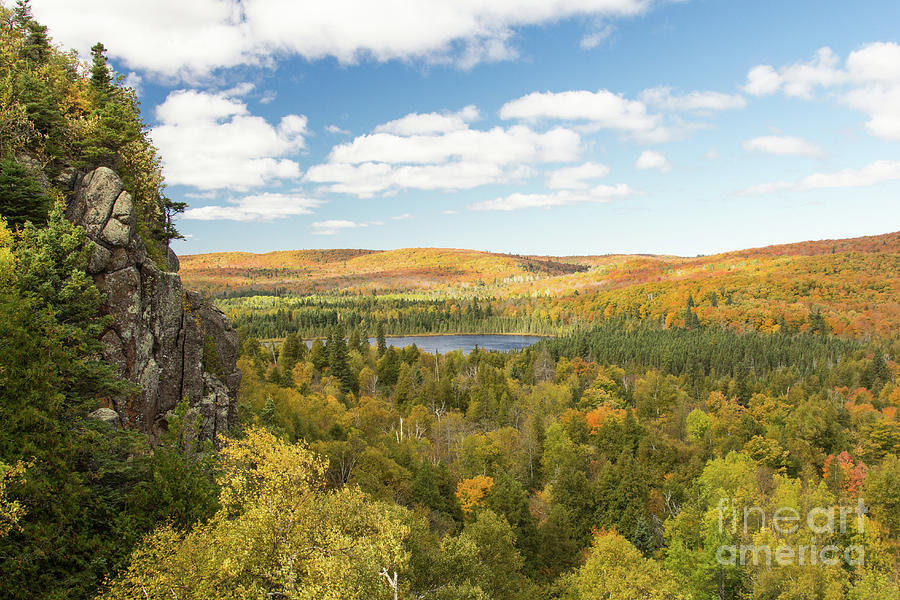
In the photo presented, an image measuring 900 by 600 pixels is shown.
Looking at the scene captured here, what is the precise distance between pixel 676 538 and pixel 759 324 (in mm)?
162817

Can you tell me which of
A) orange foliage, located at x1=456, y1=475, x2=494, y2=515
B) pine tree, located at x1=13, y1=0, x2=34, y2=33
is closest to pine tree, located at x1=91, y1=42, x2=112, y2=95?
pine tree, located at x1=13, y1=0, x2=34, y2=33

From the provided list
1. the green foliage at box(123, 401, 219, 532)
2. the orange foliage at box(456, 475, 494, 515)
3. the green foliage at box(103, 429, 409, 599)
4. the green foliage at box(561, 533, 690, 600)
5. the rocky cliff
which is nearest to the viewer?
the green foliage at box(103, 429, 409, 599)

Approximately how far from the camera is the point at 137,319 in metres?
22.7

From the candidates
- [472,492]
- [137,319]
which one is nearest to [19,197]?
[137,319]

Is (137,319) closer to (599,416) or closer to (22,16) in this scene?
(22,16)

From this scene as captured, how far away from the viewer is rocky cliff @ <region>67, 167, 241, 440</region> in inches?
856

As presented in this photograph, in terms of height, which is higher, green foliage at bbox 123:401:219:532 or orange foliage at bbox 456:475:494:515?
green foliage at bbox 123:401:219:532

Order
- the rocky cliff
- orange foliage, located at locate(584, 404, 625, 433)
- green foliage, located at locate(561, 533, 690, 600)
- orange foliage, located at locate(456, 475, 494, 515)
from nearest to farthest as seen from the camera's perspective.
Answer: the rocky cliff < green foliage, located at locate(561, 533, 690, 600) < orange foliage, located at locate(456, 475, 494, 515) < orange foliage, located at locate(584, 404, 625, 433)

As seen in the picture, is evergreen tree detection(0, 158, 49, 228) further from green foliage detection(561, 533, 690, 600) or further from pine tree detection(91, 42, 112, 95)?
green foliage detection(561, 533, 690, 600)

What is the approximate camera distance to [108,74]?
30781 millimetres

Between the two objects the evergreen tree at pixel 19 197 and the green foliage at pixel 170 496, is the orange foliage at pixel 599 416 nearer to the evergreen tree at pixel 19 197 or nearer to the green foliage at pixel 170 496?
the green foliage at pixel 170 496

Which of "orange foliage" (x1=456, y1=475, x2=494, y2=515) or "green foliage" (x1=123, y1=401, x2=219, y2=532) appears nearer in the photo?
"green foliage" (x1=123, y1=401, x2=219, y2=532)

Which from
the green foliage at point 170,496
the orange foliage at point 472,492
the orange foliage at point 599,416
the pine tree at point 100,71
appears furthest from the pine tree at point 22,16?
the orange foliage at point 599,416

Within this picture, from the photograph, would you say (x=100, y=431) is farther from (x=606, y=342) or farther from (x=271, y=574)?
(x=606, y=342)
